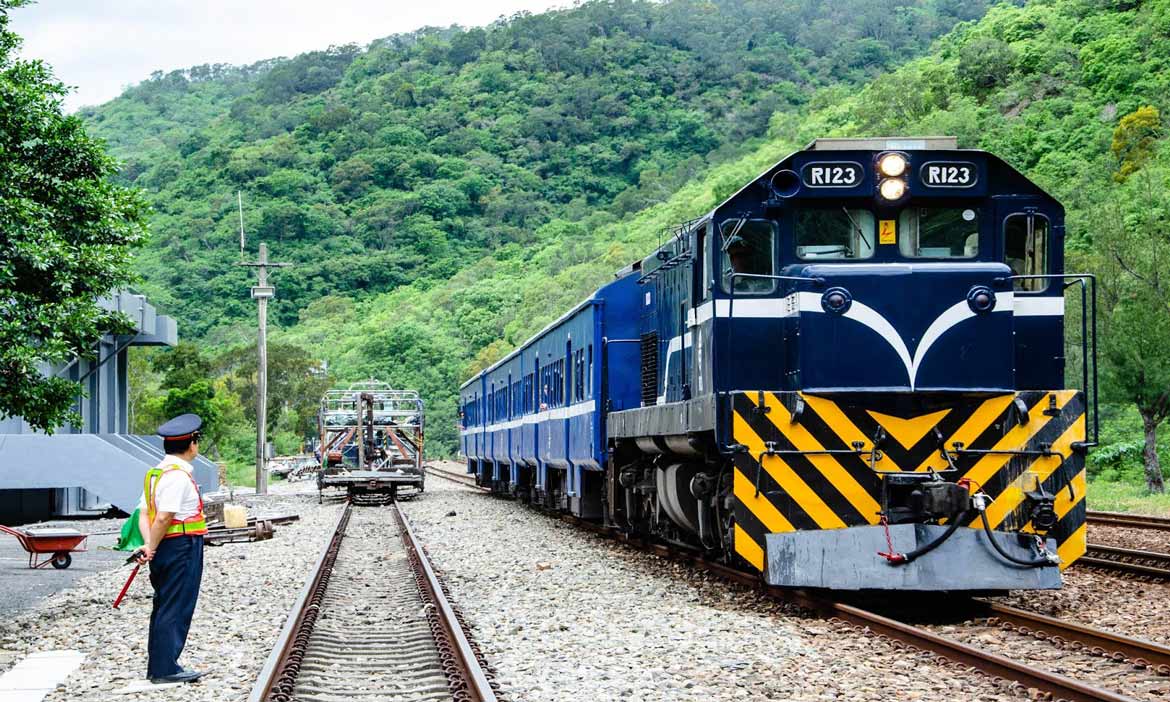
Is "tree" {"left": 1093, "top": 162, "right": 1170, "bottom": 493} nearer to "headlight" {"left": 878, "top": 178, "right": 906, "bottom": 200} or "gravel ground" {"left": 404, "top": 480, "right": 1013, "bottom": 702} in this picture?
"gravel ground" {"left": 404, "top": 480, "right": 1013, "bottom": 702}

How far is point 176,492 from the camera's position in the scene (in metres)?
7.38

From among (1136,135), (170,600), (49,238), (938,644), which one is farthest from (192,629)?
(1136,135)

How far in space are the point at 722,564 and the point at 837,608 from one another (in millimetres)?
3117

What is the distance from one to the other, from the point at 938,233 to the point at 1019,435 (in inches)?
63.9

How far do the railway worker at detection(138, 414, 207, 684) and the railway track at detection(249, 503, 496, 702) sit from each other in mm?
583

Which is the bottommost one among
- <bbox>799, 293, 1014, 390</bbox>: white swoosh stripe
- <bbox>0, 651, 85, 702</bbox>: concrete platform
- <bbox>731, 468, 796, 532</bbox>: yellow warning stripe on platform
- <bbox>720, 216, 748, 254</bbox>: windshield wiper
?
<bbox>0, 651, 85, 702</bbox>: concrete platform

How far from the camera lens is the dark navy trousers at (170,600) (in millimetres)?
7453

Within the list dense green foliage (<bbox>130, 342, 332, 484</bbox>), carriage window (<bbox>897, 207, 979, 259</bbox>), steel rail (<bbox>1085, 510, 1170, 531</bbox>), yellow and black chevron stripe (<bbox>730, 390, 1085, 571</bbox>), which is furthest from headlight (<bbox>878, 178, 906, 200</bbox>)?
dense green foliage (<bbox>130, 342, 332, 484</bbox>)

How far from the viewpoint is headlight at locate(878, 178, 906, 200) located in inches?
375

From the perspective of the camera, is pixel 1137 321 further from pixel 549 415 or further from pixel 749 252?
pixel 749 252

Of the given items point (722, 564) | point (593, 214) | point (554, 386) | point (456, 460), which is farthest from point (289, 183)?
point (722, 564)

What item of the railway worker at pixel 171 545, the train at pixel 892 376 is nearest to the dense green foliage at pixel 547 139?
the train at pixel 892 376

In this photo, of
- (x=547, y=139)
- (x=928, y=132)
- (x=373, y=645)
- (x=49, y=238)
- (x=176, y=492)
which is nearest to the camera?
(x=176, y=492)

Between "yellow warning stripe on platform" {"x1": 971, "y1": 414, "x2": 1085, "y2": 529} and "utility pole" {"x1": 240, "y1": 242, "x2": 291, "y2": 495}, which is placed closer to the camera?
"yellow warning stripe on platform" {"x1": 971, "y1": 414, "x2": 1085, "y2": 529}
